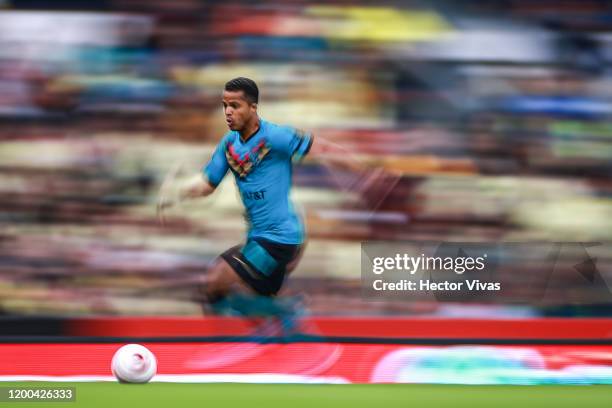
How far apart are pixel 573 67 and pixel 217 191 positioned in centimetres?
192

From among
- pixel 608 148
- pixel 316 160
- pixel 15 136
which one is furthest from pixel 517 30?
pixel 15 136

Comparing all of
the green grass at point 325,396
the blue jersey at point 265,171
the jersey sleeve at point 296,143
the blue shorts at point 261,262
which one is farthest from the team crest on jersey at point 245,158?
the green grass at point 325,396

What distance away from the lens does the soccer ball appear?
18.7 ft

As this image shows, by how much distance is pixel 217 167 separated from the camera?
634cm

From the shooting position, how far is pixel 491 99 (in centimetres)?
637

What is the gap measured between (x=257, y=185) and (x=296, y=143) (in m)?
0.29

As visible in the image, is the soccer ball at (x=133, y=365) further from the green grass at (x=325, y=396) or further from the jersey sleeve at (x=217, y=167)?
the jersey sleeve at (x=217, y=167)

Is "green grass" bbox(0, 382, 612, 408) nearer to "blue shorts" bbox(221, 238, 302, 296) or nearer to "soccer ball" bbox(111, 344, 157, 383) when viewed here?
"soccer ball" bbox(111, 344, 157, 383)

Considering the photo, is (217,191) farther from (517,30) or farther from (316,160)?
(517,30)

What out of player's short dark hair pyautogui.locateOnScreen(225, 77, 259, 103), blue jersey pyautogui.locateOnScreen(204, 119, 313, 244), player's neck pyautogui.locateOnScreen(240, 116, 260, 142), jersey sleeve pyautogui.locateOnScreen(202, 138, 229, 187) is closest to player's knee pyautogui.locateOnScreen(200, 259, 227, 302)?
blue jersey pyautogui.locateOnScreen(204, 119, 313, 244)

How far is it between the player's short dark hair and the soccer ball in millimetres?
1397

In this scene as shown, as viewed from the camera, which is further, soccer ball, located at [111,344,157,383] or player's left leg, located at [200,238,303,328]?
player's left leg, located at [200,238,303,328]

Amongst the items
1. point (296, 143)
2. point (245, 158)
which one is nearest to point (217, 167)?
point (245, 158)

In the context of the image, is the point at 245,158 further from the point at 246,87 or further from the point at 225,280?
the point at 225,280
